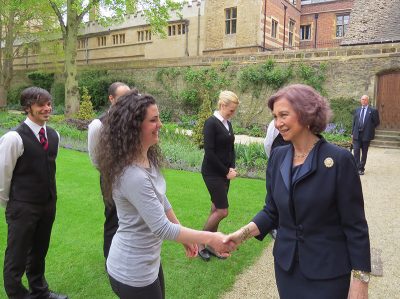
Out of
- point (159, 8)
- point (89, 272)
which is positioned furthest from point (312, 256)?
point (159, 8)

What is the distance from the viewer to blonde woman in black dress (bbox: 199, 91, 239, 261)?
413 cm

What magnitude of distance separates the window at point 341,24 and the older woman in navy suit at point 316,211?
1287 inches

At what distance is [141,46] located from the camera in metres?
31.9

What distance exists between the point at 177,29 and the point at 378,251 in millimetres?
27173

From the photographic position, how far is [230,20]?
85.9ft

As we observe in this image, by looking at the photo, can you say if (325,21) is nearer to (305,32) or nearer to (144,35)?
(305,32)

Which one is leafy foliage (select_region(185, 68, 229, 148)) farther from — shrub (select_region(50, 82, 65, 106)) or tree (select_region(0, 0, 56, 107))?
shrub (select_region(50, 82, 65, 106))

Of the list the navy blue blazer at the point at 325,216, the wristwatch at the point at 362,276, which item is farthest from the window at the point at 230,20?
the wristwatch at the point at 362,276

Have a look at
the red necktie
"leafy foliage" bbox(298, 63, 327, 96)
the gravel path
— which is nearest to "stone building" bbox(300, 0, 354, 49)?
"leafy foliage" bbox(298, 63, 327, 96)

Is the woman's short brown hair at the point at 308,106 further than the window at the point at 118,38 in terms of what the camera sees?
No

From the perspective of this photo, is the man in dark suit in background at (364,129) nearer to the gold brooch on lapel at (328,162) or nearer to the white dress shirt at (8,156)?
the gold brooch on lapel at (328,162)

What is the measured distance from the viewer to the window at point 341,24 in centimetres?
3106

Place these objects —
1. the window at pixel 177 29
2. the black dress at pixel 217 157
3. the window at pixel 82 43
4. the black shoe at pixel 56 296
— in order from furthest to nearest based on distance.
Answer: the window at pixel 82 43
the window at pixel 177 29
the black dress at pixel 217 157
the black shoe at pixel 56 296

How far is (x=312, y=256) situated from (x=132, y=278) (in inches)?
38.3
